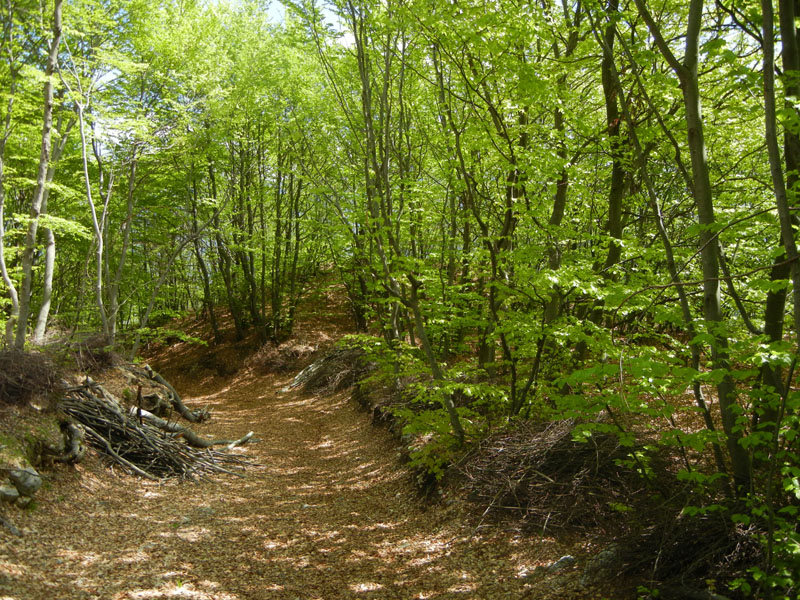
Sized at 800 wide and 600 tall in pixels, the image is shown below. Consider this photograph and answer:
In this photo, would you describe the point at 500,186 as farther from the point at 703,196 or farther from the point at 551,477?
the point at 551,477

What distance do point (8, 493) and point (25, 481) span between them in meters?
0.29

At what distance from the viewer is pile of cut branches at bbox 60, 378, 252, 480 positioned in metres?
6.80

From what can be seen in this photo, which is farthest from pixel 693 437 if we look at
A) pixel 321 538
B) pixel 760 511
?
pixel 321 538

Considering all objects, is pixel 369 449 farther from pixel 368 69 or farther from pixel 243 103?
pixel 243 103

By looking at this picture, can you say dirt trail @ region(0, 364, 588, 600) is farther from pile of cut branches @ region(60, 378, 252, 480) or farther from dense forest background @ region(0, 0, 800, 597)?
dense forest background @ region(0, 0, 800, 597)

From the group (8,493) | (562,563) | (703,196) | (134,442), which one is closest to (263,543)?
(8,493)

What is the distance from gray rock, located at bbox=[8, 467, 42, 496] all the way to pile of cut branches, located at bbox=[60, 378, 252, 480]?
62.5 inches

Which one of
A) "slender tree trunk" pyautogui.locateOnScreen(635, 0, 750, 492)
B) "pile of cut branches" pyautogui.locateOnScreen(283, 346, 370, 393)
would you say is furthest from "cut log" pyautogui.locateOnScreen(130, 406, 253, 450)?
"slender tree trunk" pyautogui.locateOnScreen(635, 0, 750, 492)

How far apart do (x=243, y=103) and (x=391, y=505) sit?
1154 cm

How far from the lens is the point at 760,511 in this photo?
2.81m

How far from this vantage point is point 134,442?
7.09m

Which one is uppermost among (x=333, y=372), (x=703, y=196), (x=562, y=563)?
(x=703, y=196)

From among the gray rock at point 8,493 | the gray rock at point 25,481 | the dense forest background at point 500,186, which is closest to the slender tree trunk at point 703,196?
the dense forest background at point 500,186

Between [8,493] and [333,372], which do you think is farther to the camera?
[333,372]
